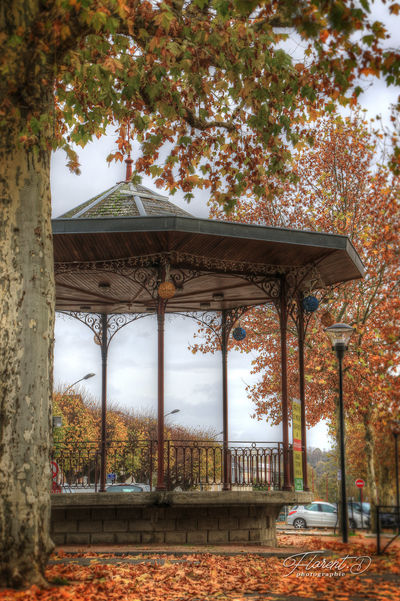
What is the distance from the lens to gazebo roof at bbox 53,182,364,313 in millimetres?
11984

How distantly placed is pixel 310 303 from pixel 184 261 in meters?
3.00

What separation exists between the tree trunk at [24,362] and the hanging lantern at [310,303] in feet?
26.5

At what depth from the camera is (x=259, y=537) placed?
1345 centimetres

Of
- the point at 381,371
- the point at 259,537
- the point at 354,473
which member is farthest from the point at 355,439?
the point at 259,537

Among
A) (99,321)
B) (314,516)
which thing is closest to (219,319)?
(99,321)

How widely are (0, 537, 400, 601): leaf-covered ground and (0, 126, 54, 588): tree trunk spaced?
49 centimetres

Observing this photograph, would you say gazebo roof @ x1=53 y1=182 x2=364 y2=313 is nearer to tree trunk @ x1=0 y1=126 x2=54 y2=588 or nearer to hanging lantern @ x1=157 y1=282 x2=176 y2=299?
hanging lantern @ x1=157 y1=282 x2=176 y2=299

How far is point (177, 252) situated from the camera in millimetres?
12961

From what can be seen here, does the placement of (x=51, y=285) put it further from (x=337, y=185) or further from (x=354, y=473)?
(x=354, y=473)

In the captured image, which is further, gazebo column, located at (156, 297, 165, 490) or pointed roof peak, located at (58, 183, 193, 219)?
pointed roof peak, located at (58, 183, 193, 219)

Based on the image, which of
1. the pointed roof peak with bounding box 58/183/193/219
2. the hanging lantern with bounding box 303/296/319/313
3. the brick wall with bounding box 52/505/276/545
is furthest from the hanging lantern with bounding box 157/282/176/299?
the brick wall with bounding box 52/505/276/545

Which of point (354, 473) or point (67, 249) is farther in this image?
point (354, 473)

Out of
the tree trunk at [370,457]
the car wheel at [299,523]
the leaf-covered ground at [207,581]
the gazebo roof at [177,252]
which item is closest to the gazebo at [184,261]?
the gazebo roof at [177,252]

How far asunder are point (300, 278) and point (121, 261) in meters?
3.75
